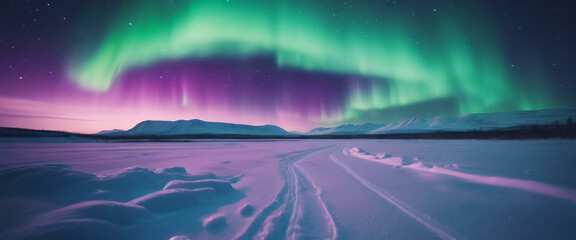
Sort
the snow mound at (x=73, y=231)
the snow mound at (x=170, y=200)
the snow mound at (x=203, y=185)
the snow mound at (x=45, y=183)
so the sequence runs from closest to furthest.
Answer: the snow mound at (x=73, y=231) → the snow mound at (x=170, y=200) → the snow mound at (x=45, y=183) → the snow mound at (x=203, y=185)

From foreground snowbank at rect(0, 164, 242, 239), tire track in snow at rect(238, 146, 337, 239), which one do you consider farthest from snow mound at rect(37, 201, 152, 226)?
tire track in snow at rect(238, 146, 337, 239)

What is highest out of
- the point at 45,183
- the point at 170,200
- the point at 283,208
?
the point at 45,183

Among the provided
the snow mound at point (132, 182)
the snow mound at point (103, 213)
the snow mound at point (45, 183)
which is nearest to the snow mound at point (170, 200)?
the snow mound at point (103, 213)

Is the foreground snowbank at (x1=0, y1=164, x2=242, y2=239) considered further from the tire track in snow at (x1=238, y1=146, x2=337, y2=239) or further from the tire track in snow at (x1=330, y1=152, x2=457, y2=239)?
the tire track in snow at (x1=330, y1=152, x2=457, y2=239)

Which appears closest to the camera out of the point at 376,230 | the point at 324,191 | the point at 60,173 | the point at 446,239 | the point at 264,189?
the point at 446,239

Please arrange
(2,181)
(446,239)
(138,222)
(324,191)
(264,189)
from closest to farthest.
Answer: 1. (446,239)
2. (138,222)
3. (2,181)
4. (324,191)
5. (264,189)

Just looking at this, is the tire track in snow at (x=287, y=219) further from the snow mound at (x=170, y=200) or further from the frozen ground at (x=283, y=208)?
the snow mound at (x=170, y=200)

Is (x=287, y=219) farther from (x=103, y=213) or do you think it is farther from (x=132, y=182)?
(x=132, y=182)

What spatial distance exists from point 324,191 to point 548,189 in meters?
4.11

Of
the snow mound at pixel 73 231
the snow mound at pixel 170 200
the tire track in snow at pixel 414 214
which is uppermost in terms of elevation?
the snow mound at pixel 73 231

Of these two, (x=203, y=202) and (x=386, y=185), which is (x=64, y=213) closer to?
(x=203, y=202)

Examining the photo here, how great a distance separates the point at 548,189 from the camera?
366 centimetres

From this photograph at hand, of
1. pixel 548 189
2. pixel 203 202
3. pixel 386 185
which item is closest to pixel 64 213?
pixel 203 202

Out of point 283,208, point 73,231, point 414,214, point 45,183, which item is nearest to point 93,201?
point 73,231
